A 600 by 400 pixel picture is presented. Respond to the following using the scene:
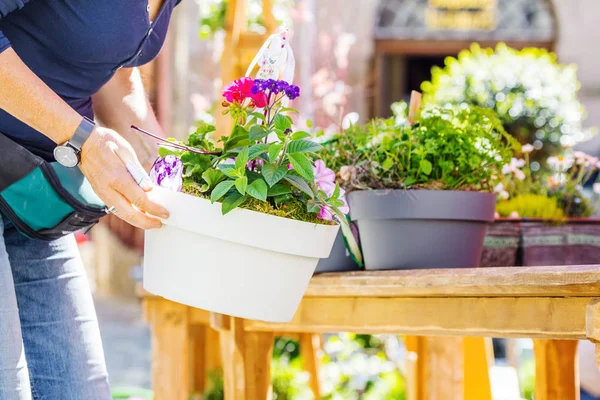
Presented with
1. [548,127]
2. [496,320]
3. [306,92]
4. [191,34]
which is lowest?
[496,320]

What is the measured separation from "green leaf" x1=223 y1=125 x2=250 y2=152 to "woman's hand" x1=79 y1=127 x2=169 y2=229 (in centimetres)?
16

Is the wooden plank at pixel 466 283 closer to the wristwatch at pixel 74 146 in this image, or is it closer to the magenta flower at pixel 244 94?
the magenta flower at pixel 244 94

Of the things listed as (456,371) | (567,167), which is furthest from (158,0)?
(567,167)

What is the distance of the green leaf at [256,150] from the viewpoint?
3.80 feet

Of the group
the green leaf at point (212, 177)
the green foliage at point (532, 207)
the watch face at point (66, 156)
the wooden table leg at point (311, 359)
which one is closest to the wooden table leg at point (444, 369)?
the green foliage at point (532, 207)

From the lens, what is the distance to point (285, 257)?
1.16 m

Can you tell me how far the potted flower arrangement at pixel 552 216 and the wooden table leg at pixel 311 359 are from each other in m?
1.21

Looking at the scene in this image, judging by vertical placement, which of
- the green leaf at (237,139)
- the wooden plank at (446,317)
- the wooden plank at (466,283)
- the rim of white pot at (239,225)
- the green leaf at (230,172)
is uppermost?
the green leaf at (237,139)

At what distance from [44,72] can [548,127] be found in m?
1.85

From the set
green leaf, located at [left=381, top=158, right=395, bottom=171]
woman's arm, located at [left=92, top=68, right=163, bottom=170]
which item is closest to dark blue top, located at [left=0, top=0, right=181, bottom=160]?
woman's arm, located at [left=92, top=68, right=163, bottom=170]

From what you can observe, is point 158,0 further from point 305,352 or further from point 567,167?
point 305,352

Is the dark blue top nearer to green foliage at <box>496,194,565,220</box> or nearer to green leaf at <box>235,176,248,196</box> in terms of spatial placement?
green leaf at <box>235,176,248,196</box>

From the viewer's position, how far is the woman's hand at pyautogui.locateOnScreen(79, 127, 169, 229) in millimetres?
1099

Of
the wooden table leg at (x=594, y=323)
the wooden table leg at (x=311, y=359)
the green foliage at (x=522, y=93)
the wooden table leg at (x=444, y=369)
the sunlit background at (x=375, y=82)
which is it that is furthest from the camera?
the wooden table leg at (x=311, y=359)
